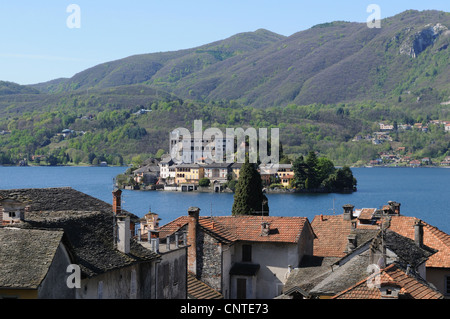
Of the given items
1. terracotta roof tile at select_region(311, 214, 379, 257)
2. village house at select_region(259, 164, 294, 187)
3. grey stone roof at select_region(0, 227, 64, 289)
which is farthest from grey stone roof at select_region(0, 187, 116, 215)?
village house at select_region(259, 164, 294, 187)

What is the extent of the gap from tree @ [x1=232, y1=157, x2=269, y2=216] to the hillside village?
1857cm

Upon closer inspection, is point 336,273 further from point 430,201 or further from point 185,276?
point 430,201

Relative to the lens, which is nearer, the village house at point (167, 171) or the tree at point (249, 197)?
the tree at point (249, 197)

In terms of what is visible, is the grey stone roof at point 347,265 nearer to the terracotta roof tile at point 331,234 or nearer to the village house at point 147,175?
the terracotta roof tile at point 331,234

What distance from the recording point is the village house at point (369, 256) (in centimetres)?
1764

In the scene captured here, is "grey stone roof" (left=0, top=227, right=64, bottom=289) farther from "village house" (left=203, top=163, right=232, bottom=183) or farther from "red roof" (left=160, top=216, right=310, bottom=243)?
"village house" (left=203, top=163, right=232, bottom=183)

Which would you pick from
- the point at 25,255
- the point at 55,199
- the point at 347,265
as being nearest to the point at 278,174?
the point at 55,199

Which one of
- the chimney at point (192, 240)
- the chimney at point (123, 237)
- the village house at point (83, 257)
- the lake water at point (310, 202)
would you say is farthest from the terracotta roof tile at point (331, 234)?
the lake water at point (310, 202)

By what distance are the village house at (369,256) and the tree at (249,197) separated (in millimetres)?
18465

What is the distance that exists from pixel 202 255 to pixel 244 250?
2802mm

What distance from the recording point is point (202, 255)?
23.9 m
